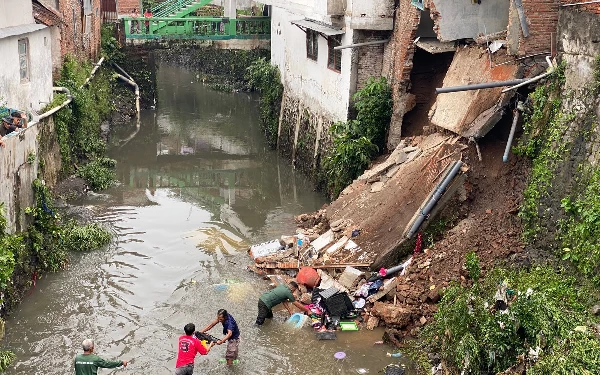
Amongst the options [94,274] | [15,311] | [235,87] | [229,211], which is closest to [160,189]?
[229,211]

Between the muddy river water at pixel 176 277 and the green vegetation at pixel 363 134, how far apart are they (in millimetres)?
2131

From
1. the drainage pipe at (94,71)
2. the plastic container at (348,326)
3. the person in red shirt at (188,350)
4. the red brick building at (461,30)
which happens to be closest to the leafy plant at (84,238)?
the person in red shirt at (188,350)

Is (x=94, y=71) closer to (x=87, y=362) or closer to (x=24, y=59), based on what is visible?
(x=24, y=59)

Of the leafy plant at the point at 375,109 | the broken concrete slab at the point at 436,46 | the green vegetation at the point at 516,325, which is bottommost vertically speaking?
the green vegetation at the point at 516,325

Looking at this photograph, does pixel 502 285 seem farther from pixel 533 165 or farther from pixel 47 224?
pixel 47 224

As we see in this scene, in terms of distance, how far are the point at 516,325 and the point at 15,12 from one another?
14.2m

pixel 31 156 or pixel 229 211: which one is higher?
pixel 31 156

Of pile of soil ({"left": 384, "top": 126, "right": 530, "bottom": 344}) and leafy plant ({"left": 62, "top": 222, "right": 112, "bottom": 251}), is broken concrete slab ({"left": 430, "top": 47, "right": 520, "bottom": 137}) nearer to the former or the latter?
pile of soil ({"left": 384, "top": 126, "right": 530, "bottom": 344})

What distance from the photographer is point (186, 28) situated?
105 ft

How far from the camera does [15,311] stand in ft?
46.1

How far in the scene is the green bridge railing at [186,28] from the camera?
31.9m

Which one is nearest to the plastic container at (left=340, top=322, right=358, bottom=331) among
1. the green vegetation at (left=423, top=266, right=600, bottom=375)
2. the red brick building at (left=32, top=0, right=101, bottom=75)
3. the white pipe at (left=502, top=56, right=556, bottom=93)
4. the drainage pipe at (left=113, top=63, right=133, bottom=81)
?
the green vegetation at (left=423, top=266, right=600, bottom=375)

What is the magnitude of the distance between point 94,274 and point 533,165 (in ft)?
31.2

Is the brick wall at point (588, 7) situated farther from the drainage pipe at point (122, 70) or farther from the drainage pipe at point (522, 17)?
the drainage pipe at point (122, 70)
